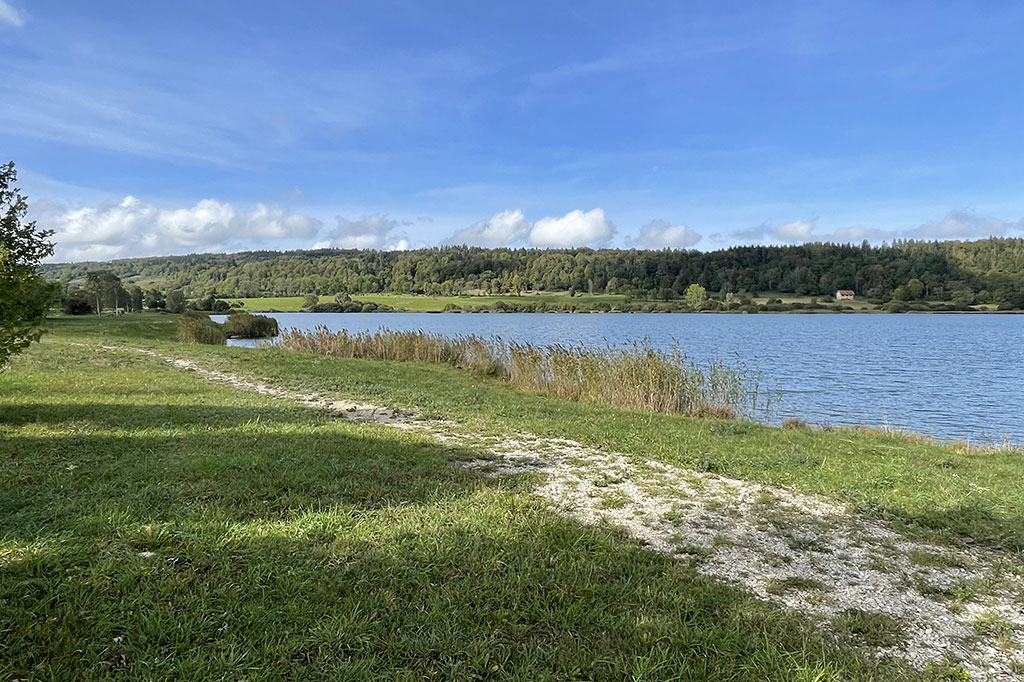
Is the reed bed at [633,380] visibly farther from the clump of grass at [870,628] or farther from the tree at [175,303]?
the tree at [175,303]

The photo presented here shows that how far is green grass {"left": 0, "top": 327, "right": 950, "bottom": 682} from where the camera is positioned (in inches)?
112

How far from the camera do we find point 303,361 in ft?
64.0

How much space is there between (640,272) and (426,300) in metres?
35.2

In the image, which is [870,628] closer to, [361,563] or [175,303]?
[361,563]

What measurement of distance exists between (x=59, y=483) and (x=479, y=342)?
50.9ft

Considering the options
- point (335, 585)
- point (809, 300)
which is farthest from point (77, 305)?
point (809, 300)

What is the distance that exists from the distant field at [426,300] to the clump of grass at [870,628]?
8167 cm

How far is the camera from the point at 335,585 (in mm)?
3566

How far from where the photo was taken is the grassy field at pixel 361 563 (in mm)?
2885

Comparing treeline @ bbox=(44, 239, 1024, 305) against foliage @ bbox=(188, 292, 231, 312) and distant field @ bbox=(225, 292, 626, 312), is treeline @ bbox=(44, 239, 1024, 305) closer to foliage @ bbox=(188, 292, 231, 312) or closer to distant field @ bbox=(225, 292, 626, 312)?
distant field @ bbox=(225, 292, 626, 312)

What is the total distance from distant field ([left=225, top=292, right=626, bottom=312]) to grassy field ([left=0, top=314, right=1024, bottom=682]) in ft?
256

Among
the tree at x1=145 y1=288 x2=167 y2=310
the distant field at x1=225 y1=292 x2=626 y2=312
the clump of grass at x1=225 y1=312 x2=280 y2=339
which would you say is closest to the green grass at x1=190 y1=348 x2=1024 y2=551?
the clump of grass at x1=225 y1=312 x2=280 y2=339

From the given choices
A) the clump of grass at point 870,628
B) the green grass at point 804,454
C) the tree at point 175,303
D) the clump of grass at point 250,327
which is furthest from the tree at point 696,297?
the clump of grass at point 870,628

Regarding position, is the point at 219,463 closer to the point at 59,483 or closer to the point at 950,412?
the point at 59,483
